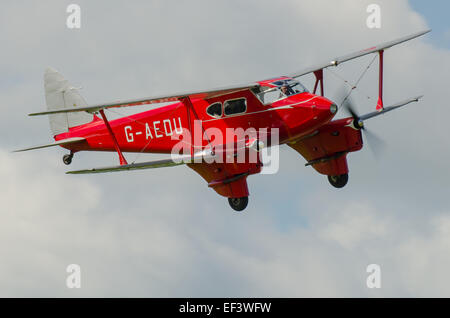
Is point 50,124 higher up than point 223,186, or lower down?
higher up

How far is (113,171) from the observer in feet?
106

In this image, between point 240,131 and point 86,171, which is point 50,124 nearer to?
point 86,171

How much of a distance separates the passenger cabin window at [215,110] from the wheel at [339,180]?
6.34 m

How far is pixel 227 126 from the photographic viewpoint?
32.7 metres

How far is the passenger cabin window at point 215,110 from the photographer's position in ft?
108

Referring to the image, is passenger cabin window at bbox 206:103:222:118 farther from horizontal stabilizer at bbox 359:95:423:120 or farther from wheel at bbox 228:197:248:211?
horizontal stabilizer at bbox 359:95:423:120

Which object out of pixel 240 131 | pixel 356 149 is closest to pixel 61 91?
pixel 240 131

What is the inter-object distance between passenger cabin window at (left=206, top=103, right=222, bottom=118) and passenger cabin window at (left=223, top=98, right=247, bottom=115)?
0.28 meters

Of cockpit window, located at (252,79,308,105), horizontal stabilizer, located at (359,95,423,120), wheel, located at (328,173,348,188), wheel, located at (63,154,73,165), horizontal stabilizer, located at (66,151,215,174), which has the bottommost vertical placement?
wheel, located at (328,173,348,188)

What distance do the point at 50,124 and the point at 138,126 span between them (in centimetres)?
489

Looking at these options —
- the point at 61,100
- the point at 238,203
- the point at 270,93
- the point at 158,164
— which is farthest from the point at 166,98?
the point at 61,100

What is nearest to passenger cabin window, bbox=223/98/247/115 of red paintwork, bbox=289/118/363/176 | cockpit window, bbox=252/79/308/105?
cockpit window, bbox=252/79/308/105

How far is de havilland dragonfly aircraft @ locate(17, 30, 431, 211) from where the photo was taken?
105ft

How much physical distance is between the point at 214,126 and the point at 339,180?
6.56 m
